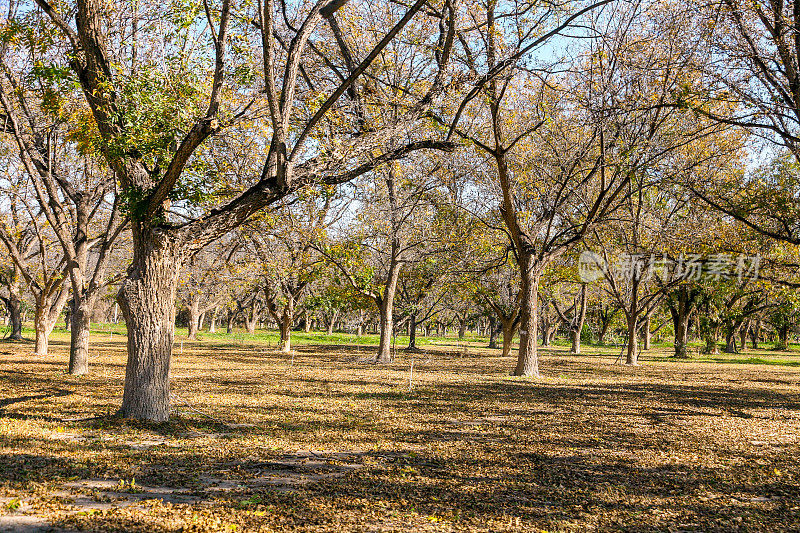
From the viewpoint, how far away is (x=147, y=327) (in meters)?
7.80

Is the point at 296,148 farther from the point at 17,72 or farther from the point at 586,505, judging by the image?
the point at 17,72

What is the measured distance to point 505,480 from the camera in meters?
5.55

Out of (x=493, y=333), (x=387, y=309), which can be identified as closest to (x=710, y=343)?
(x=493, y=333)

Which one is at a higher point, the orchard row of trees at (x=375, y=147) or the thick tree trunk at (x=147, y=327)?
the orchard row of trees at (x=375, y=147)

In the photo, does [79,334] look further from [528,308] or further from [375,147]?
[528,308]

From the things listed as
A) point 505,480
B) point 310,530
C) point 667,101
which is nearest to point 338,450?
point 505,480

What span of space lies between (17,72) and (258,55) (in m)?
5.47

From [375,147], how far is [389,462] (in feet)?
14.3

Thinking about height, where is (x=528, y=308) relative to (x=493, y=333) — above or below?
above

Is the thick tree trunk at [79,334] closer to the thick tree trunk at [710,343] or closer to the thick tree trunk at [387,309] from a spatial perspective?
the thick tree trunk at [387,309]

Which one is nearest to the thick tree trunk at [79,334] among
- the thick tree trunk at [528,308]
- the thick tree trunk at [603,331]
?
the thick tree trunk at [528,308]
